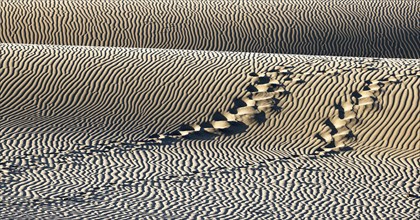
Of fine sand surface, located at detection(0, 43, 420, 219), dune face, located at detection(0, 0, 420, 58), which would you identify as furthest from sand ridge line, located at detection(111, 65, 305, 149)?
dune face, located at detection(0, 0, 420, 58)

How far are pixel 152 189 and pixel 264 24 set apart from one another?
559 cm

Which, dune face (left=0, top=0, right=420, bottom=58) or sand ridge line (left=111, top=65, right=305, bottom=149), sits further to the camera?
dune face (left=0, top=0, right=420, bottom=58)

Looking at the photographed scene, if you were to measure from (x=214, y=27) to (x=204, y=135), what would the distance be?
409 cm

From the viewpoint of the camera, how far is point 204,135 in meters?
6.45

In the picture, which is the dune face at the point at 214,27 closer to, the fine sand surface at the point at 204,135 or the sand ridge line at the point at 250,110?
the fine sand surface at the point at 204,135

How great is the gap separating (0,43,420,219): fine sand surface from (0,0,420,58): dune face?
2.14 metres

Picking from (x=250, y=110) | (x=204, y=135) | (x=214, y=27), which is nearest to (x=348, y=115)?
(x=250, y=110)

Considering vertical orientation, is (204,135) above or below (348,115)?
below

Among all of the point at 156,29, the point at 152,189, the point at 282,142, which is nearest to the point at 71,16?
the point at 156,29

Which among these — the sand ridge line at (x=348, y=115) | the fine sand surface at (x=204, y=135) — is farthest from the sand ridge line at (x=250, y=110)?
the sand ridge line at (x=348, y=115)

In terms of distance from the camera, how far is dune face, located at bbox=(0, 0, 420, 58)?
32.9 feet

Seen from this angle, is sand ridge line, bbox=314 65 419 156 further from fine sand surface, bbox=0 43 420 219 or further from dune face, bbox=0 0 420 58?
dune face, bbox=0 0 420 58

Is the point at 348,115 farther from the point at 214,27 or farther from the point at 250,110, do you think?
the point at 214,27

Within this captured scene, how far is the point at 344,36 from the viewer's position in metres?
10.2
